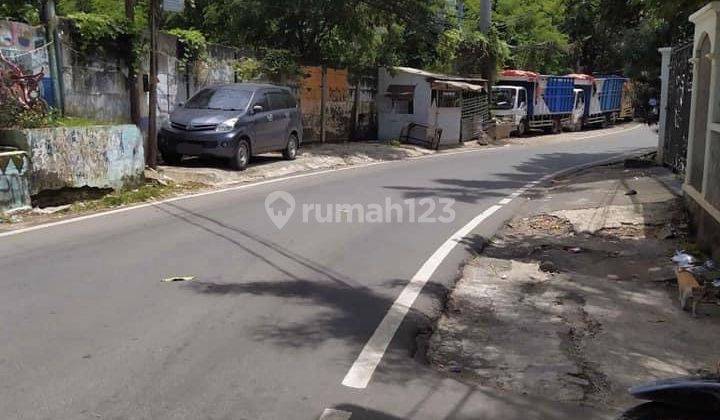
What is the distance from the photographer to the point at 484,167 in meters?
19.5

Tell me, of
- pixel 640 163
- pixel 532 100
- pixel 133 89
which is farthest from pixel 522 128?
pixel 133 89

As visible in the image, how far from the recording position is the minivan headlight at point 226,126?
1584cm

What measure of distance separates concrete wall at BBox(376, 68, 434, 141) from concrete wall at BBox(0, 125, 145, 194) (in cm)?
1532

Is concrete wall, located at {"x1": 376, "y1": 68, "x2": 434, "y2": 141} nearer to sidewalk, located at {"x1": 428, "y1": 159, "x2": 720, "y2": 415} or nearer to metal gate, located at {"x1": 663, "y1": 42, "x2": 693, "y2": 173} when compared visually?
metal gate, located at {"x1": 663, "y1": 42, "x2": 693, "y2": 173}

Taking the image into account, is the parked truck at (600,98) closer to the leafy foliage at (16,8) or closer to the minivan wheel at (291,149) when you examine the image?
the minivan wheel at (291,149)

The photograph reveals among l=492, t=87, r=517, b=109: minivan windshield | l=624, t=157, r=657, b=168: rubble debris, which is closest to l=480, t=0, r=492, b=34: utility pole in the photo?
l=492, t=87, r=517, b=109: minivan windshield

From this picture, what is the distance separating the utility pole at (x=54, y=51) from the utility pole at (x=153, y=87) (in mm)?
1766

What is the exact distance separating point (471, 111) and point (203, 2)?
11982 millimetres

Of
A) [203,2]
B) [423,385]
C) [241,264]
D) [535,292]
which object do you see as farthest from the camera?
[203,2]

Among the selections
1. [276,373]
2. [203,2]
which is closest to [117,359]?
[276,373]

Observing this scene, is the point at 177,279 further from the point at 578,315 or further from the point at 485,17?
the point at 485,17

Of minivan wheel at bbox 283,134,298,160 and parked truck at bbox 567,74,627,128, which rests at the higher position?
parked truck at bbox 567,74,627,128

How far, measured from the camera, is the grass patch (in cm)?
1191

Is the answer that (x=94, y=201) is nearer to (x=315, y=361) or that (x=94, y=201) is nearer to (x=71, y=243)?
(x=71, y=243)
